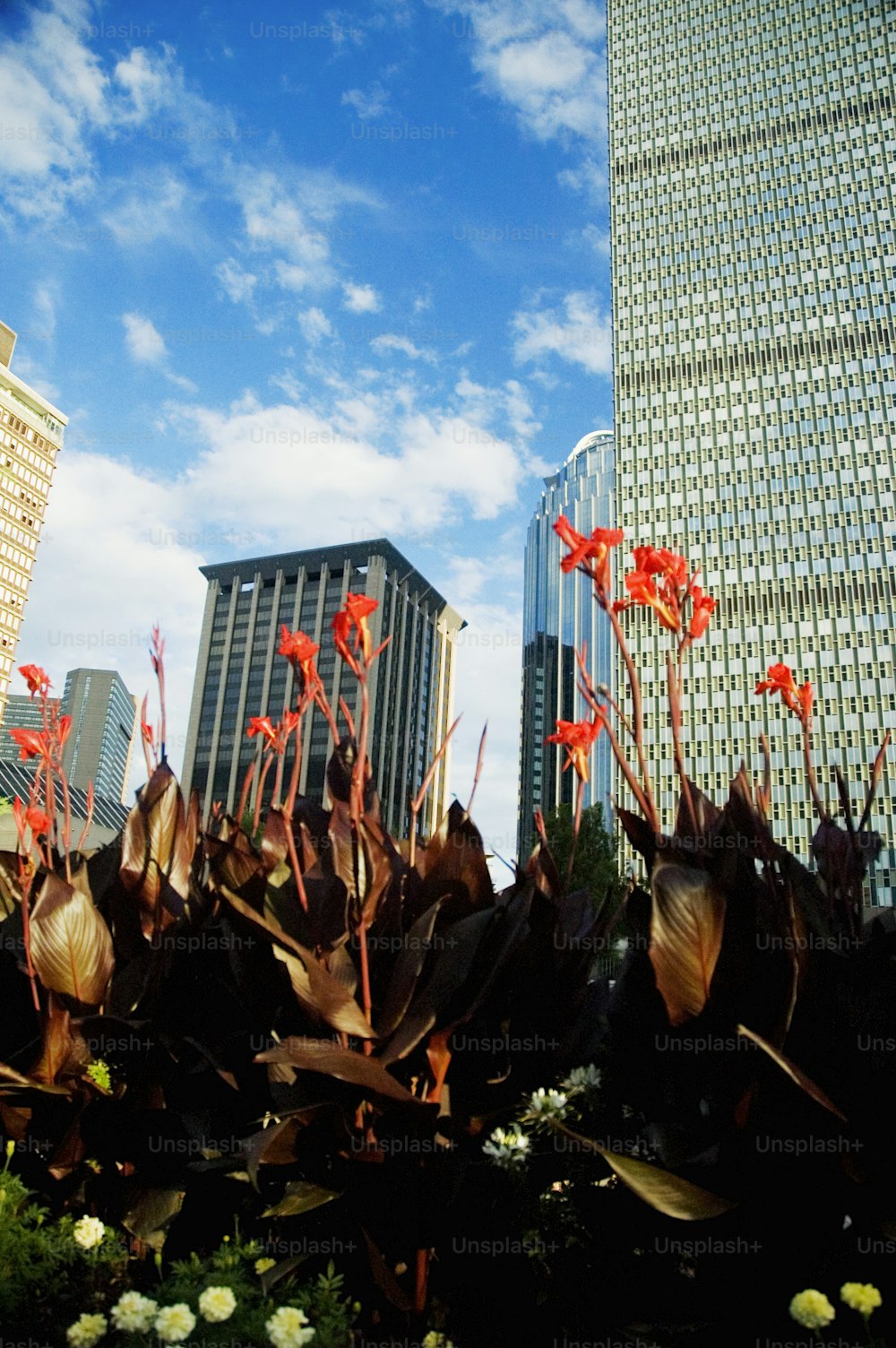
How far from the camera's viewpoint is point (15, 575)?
86.4 m

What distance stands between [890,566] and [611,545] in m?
61.8

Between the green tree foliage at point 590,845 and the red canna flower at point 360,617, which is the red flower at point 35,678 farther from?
the green tree foliage at point 590,845

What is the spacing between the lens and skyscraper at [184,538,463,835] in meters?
104

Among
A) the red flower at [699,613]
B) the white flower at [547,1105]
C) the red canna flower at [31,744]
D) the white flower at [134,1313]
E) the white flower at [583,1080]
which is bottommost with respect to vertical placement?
the white flower at [134,1313]

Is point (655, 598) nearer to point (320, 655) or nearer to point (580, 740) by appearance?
point (580, 740)

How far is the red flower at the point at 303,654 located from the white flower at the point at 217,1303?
1425mm

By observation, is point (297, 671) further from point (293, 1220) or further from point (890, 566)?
point (890, 566)

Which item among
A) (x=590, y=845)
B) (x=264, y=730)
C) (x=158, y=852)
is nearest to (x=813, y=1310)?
(x=158, y=852)

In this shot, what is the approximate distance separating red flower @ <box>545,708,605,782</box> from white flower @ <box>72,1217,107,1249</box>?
167 centimetres

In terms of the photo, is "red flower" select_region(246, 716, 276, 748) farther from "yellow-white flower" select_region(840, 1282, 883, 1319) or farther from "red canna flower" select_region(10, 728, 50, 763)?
"yellow-white flower" select_region(840, 1282, 883, 1319)

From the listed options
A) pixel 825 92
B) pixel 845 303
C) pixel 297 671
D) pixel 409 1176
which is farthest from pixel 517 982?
pixel 825 92

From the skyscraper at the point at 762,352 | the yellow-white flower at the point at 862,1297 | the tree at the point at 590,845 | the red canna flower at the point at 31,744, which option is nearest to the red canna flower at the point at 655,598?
the yellow-white flower at the point at 862,1297

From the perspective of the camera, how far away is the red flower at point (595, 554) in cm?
228

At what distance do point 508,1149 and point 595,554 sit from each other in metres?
1.46
